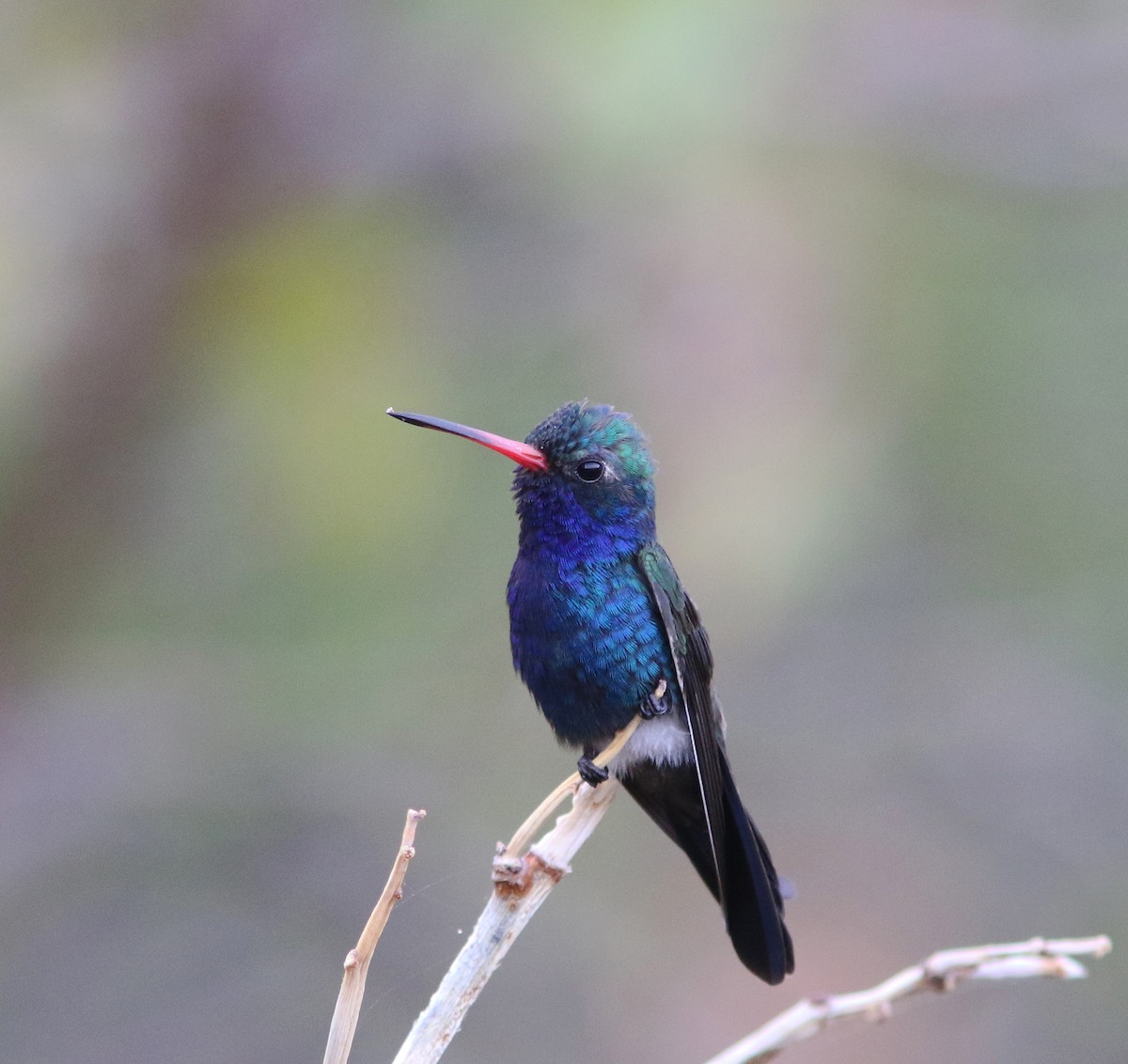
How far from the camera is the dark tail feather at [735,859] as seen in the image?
230 cm

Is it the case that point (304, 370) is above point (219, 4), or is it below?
below

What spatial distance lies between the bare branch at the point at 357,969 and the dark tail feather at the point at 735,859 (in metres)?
1.03

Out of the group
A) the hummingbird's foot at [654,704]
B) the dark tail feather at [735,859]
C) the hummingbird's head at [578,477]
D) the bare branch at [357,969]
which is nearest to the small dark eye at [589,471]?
the hummingbird's head at [578,477]

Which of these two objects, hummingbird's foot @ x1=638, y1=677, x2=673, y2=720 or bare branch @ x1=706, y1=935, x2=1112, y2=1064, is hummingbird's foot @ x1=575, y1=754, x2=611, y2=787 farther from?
bare branch @ x1=706, y1=935, x2=1112, y2=1064

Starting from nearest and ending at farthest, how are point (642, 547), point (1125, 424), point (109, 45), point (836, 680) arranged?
point (642, 547)
point (109, 45)
point (1125, 424)
point (836, 680)

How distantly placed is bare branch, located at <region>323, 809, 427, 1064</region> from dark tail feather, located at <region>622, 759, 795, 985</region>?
1035 millimetres

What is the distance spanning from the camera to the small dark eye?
249 cm

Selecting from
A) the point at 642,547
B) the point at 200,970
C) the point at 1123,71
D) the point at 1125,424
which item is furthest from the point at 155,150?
the point at 1125,424

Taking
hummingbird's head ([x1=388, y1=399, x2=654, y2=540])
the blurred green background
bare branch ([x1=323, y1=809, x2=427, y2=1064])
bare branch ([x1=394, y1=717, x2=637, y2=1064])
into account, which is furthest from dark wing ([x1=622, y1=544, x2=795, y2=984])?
the blurred green background

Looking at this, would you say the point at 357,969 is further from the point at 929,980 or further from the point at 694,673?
the point at 694,673

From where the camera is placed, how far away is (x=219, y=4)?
4.16 metres

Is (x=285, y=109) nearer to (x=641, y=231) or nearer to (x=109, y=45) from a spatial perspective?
(x=109, y=45)

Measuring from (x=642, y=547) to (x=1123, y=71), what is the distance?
313cm

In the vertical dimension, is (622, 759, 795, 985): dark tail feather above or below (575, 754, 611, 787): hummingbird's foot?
below
